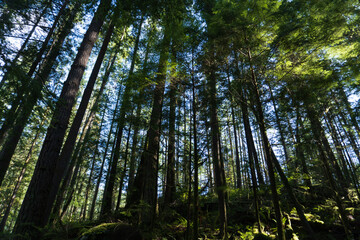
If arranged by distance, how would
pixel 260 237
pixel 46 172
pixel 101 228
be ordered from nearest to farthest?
pixel 46 172 → pixel 101 228 → pixel 260 237

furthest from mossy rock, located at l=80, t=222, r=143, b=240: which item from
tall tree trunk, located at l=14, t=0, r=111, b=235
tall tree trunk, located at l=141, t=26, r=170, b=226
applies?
tall tree trunk, located at l=14, t=0, r=111, b=235

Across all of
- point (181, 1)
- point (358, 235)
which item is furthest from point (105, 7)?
point (358, 235)

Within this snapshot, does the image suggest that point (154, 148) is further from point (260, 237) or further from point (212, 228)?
point (260, 237)

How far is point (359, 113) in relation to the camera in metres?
6.16

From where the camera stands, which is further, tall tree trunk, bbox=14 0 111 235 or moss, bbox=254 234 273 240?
moss, bbox=254 234 273 240

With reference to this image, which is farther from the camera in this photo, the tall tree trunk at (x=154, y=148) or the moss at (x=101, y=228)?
the tall tree trunk at (x=154, y=148)

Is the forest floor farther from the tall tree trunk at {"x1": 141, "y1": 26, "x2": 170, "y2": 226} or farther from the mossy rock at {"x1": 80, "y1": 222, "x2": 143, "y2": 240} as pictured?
the tall tree trunk at {"x1": 141, "y1": 26, "x2": 170, "y2": 226}

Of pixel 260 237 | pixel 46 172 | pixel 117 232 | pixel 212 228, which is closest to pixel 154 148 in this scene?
pixel 117 232

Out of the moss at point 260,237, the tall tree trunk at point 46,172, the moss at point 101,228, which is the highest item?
the tall tree trunk at point 46,172

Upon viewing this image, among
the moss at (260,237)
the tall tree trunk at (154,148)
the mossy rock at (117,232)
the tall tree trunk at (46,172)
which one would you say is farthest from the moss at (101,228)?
the moss at (260,237)

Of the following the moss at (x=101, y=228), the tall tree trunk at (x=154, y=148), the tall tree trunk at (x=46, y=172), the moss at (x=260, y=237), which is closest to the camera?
the tall tree trunk at (x=46, y=172)

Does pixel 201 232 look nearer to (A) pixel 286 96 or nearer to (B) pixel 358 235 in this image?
(B) pixel 358 235

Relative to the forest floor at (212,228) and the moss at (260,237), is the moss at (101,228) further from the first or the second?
the moss at (260,237)

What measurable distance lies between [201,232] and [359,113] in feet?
23.1
